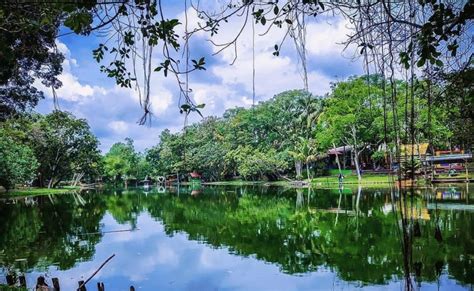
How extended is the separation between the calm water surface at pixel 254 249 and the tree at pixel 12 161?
993cm

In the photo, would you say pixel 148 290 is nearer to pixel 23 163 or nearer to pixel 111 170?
pixel 23 163

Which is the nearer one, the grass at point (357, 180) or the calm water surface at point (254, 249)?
the calm water surface at point (254, 249)

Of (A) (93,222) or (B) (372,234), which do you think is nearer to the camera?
(B) (372,234)

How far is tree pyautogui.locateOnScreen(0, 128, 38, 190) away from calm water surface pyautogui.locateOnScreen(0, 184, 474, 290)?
32.6 ft

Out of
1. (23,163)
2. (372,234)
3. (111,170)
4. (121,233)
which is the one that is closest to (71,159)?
(23,163)

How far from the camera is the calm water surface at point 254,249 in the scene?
917cm

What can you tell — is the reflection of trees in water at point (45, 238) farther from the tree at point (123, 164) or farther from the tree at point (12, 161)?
the tree at point (123, 164)

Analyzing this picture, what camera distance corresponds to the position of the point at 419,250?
10.2 metres

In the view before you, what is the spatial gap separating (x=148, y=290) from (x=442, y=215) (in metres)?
10.5

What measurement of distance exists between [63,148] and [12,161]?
1357 centimetres

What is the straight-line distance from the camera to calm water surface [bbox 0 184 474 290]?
9172 millimetres

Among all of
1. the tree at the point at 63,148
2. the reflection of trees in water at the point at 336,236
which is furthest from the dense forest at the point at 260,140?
the reflection of trees in water at the point at 336,236

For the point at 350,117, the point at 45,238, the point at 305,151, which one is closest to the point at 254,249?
the point at 45,238

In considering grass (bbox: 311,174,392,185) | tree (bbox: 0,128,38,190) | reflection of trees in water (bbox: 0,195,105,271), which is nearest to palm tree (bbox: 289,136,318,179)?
grass (bbox: 311,174,392,185)
